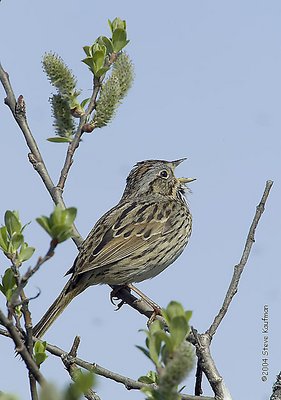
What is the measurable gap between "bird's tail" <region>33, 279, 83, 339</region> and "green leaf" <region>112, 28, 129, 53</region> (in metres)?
1.97

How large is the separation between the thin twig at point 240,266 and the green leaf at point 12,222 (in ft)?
4.50

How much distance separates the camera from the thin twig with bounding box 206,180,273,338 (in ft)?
13.4

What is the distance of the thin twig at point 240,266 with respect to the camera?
13.4 feet

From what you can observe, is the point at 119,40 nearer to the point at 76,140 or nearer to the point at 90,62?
the point at 90,62

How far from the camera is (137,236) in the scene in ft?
24.6

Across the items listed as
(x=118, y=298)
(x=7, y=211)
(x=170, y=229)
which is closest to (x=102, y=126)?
(x=7, y=211)

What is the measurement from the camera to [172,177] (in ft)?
27.6

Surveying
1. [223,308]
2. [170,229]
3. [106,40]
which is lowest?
[223,308]

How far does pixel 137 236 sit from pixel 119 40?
9.96 ft

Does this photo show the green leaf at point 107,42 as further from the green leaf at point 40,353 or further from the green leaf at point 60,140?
the green leaf at point 40,353

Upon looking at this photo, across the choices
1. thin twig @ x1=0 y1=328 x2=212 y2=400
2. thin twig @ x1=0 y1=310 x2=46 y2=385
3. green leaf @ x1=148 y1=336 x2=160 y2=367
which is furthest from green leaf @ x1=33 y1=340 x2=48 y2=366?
green leaf @ x1=148 y1=336 x2=160 y2=367

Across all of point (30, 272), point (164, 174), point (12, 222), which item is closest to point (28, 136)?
point (12, 222)

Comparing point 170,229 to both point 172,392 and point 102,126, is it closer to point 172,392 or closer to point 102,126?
point 102,126

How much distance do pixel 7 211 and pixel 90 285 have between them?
4027mm
